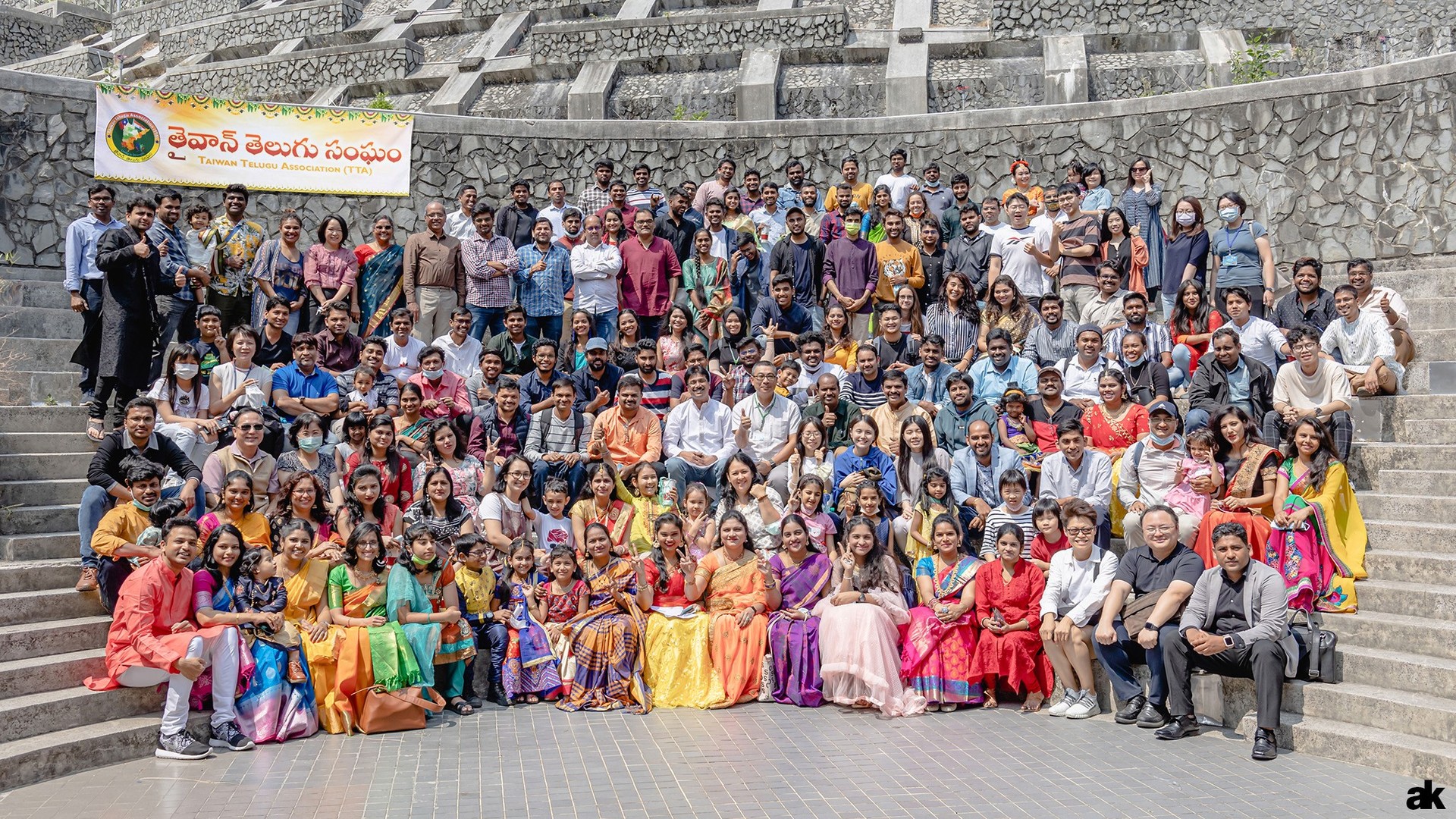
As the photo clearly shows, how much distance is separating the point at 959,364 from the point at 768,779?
4987 mm

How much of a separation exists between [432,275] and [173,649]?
199 inches

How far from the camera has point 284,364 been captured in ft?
29.2

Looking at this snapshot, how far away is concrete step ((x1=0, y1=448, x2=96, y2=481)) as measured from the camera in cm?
782

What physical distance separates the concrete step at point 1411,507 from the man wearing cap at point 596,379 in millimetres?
5518

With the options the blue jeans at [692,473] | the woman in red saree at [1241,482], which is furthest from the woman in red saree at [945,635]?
the blue jeans at [692,473]

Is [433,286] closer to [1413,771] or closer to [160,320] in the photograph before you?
[160,320]

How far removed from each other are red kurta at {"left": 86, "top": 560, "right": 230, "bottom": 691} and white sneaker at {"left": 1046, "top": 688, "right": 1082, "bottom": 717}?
4.83 m

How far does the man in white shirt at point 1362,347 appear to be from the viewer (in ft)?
27.1

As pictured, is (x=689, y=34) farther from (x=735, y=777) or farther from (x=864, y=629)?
(x=735, y=777)

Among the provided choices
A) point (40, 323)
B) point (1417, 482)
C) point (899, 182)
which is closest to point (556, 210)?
point (899, 182)

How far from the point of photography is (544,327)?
10.8 m

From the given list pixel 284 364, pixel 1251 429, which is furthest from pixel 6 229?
pixel 1251 429

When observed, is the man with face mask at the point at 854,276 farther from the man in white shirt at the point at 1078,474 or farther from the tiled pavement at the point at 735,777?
the tiled pavement at the point at 735,777

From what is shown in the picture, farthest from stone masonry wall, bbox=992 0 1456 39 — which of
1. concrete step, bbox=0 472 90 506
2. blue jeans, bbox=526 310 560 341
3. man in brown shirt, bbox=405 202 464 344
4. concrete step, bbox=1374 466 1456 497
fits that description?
concrete step, bbox=0 472 90 506
